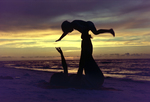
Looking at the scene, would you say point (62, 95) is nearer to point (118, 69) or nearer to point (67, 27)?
point (67, 27)

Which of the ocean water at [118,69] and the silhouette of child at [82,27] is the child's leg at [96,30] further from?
the ocean water at [118,69]

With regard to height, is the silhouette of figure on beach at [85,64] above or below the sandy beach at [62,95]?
above

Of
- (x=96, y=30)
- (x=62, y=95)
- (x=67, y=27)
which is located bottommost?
(x=62, y=95)

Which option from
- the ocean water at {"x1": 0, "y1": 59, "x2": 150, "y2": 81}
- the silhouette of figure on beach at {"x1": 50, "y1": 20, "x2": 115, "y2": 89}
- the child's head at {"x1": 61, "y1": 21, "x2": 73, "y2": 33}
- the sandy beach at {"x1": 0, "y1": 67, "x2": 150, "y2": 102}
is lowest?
the ocean water at {"x1": 0, "y1": 59, "x2": 150, "y2": 81}

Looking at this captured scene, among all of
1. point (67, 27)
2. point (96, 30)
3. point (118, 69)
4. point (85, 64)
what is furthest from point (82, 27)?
point (118, 69)

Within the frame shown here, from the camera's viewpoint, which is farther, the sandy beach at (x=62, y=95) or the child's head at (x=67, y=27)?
the child's head at (x=67, y=27)

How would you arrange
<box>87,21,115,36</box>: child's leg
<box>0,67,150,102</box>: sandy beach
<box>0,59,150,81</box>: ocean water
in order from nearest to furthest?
<box>0,67,150,102</box>: sandy beach, <box>87,21,115,36</box>: child's leg, <box>0,59,150,81</box>: ocean water

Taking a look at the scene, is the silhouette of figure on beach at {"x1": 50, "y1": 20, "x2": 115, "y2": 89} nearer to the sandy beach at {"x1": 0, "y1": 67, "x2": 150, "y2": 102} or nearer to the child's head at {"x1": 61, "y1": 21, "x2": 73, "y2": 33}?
the child's head at {"x1": 61, "y1": 21, "x2": 73, "y2": 33}

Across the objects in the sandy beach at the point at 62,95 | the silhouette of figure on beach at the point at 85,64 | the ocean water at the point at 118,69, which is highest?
the silhouette of figure on beach at the point at 85,64

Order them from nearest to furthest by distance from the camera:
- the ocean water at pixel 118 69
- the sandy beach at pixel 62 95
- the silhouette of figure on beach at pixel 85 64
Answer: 1. the sandy beach at pixel 62 95
2. the silhouette of figure on beach at pixel 85 64
3. the ocean water at pixel 118 69

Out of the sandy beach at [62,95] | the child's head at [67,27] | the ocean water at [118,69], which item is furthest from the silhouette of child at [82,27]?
the ocean water at [118,69]

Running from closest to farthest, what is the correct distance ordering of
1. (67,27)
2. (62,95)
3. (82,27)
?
(62,95) < (82,27) < (67,27)

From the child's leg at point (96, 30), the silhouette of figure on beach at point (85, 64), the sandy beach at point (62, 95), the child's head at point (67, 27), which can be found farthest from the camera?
the child's head at point (67, 27)

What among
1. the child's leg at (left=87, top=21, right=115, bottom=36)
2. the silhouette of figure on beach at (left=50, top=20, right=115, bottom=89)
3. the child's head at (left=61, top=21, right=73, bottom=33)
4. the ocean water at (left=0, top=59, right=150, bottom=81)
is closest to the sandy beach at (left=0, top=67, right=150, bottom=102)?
the silhouette of figure on beach at (left=50, top=20, right=115, bottom=89)
